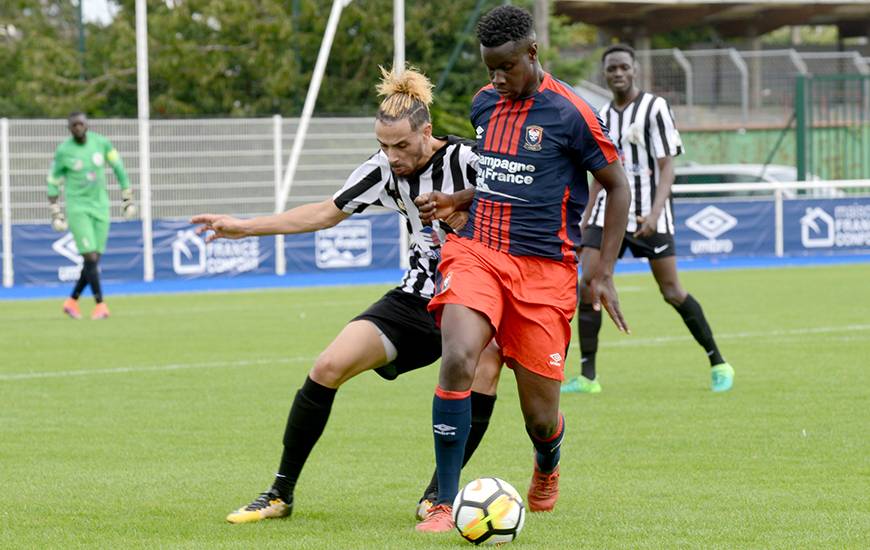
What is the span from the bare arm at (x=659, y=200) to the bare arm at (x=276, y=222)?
4166 millimetres

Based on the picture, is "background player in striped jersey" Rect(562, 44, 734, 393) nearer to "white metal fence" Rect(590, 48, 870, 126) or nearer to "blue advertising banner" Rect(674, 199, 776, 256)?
"blue advertising banner" Rect(674, 199, 776, 256)

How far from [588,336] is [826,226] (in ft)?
57.2

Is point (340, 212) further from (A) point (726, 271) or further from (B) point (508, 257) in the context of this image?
(A) point (726, 271)

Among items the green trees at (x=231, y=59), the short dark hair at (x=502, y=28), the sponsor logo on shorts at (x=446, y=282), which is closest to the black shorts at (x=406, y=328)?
the sponsor logo on shorts at (x=446, y=282)

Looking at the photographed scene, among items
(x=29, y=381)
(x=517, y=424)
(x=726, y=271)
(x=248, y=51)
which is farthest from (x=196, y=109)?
(x=517, y=424)

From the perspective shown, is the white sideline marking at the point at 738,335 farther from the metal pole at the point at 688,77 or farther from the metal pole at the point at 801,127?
the metal pole at the point at 688,77

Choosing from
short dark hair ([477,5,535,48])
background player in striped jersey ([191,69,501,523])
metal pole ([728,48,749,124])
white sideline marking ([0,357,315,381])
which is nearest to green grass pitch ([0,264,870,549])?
white sideline marking ([0,357,315,381])

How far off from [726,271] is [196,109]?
44.4 ft

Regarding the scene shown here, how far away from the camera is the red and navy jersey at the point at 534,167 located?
602cm

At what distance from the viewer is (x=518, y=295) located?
19.4 ft

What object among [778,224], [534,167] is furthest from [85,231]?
[778,224]

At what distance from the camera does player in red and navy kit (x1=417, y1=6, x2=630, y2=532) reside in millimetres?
5855

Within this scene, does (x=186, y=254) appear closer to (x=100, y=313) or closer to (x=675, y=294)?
(x=100, y=313)

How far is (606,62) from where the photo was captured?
33.7 ft
